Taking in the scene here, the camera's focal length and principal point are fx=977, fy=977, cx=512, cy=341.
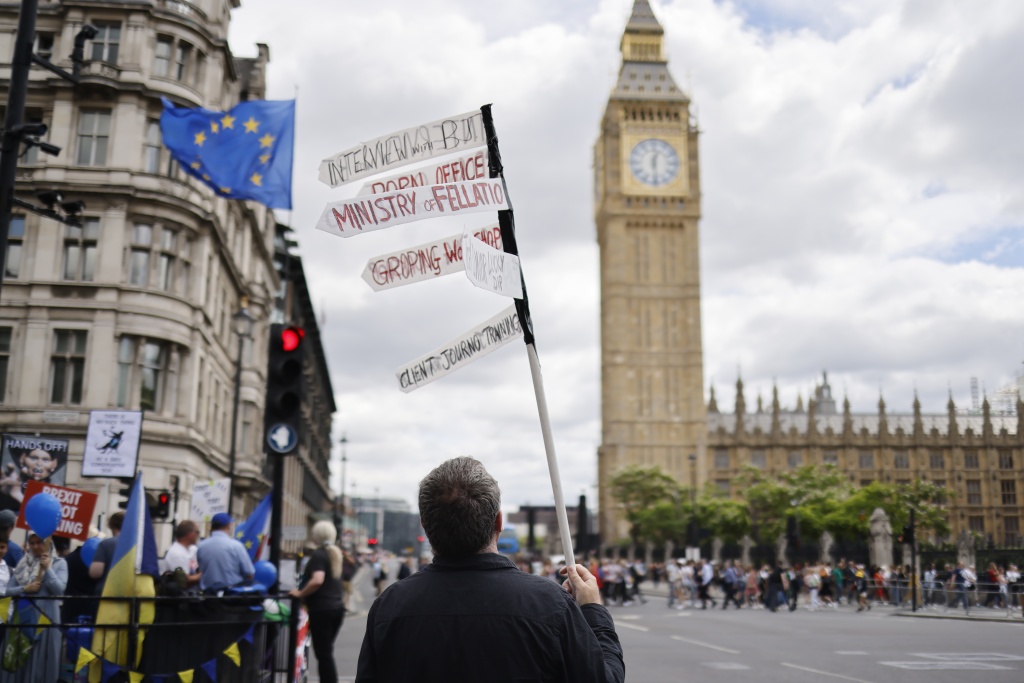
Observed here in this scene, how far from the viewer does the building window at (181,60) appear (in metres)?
31.0

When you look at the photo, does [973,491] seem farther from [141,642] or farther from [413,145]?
[413,145]

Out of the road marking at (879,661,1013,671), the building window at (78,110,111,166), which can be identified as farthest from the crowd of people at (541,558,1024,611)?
the building window at (78,110,111,166)

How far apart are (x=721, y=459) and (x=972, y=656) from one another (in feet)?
329

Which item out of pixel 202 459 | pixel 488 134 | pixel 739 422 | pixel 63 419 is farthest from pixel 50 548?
pixel 739 422

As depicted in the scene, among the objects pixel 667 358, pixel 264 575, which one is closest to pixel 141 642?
pixel 264 575

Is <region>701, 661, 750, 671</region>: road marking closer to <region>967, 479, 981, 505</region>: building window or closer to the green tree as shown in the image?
the green tree

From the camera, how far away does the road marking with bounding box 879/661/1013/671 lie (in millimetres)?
13492

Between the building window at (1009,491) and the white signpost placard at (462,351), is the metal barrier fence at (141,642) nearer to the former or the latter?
the white signpost placard at (462,351)

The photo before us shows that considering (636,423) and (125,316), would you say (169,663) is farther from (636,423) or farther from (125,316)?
(636,423)

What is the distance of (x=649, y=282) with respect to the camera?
366ft

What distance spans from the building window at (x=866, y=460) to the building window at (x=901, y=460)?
2.61m

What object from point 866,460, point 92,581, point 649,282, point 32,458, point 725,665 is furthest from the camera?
point 866,460

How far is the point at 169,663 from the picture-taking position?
848cm

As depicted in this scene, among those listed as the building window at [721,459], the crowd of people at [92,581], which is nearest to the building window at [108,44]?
the crowd of people at [92,581]
